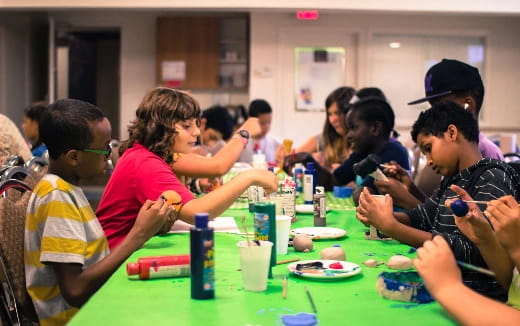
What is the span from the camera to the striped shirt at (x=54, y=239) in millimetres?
1830

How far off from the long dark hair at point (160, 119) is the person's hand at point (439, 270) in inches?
56.1

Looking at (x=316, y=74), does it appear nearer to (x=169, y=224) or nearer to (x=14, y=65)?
(x=14, y=65)

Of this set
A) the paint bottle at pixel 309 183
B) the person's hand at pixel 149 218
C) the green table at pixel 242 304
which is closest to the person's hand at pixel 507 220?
the green table at pixel 242 304

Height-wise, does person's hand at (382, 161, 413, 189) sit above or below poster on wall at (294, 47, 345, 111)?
below

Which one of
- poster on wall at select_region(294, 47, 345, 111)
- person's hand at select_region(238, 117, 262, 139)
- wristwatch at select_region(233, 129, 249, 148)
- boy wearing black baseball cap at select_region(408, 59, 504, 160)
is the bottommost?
wristwatch at select_region(233, 129, 249, 148)

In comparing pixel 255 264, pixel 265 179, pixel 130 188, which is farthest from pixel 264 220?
pixel 130 188

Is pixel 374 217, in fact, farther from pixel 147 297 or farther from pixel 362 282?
pixel 147 297

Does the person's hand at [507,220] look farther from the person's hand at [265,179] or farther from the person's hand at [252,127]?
the person's hand at [252,127]

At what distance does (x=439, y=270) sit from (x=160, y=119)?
59.8 inches

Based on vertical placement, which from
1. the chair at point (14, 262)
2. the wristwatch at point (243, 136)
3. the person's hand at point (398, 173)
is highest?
the wristwatch at point (243, 136)

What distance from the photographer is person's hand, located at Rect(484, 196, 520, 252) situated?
1535 millimetres

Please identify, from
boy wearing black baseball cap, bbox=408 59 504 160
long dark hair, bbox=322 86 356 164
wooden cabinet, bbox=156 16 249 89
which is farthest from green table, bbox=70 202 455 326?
wooden cabinet, bbox=156 16 249 89

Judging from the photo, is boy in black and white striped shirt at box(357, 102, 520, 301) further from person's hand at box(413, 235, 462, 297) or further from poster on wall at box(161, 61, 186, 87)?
poster on wall at box(161, 61, 186, 87)

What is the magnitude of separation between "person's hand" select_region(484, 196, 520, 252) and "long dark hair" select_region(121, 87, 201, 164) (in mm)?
1382
